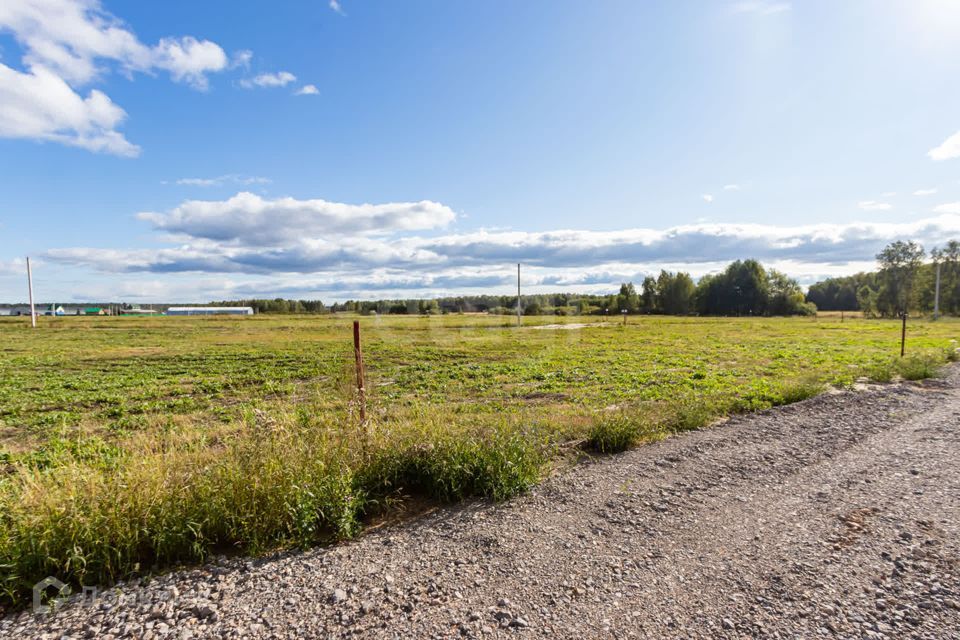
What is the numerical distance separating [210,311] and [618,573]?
100329mm

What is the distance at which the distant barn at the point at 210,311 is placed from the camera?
78787 mm

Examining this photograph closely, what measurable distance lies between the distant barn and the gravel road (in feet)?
269

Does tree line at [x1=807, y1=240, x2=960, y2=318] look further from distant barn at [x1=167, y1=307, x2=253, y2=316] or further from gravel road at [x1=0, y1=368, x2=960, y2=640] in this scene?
distant barn at [x1=167, y1=307, x2=253, y2=316]

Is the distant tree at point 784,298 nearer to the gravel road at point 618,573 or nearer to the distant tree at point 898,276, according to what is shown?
the distant tree at point 898,276

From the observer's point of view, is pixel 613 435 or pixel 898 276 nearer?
pixel 613 435

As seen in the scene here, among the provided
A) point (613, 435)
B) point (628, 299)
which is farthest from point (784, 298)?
point (613, 435)

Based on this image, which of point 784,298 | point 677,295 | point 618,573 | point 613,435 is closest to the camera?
point 618,573

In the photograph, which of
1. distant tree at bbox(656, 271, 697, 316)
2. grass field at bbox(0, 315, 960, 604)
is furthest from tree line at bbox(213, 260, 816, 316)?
grass field at bbox(0, 315, 960, 604)

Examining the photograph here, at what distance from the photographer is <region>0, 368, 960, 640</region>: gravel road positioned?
8.52 feet

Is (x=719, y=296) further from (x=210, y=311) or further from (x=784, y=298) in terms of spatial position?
(x=210, y=311)

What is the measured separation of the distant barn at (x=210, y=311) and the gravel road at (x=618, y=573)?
269 ft

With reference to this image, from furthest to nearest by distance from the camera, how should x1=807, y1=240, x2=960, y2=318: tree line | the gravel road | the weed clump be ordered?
x1=807, y1=240, x2=960, y2=318: tree line, the weed clump, the gravel road

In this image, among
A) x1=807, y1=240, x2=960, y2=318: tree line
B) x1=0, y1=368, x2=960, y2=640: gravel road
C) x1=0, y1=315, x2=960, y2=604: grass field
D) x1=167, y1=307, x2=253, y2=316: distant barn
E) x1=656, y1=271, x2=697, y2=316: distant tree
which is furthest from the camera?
x1=656, y1=271, x2=697, y2=316: distant tree

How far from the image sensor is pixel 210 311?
8675cm
